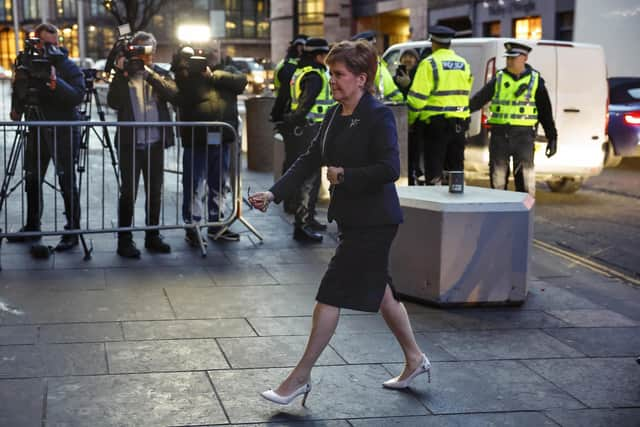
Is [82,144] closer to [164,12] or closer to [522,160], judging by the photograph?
[522,160]

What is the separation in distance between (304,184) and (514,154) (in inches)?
93.6

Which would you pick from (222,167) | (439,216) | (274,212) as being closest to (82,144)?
(222,167)

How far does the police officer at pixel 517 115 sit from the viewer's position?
1048 cm

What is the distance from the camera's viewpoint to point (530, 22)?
103 ft

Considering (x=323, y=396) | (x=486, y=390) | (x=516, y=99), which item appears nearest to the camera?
(x=323, y=396)

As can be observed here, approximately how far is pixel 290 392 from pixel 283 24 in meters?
48.1

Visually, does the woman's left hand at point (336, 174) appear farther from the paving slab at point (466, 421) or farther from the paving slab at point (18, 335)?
the paving slab at point (18, 335)

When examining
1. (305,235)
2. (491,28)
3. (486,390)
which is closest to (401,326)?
(486,390)

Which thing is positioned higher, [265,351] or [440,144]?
[440,144]

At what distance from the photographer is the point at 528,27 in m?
31.5

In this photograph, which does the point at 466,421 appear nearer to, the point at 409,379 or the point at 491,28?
the point at 409,379

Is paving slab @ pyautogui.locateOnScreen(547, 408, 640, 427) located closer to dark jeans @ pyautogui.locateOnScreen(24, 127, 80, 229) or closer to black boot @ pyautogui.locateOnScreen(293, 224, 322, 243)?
black boot @ pyautogui.locateOnScreen(293, 224, 322, 243)

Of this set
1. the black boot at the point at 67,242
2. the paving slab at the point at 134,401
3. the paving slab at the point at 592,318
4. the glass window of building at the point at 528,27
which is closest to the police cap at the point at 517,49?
the paving slab at the point at 592,318

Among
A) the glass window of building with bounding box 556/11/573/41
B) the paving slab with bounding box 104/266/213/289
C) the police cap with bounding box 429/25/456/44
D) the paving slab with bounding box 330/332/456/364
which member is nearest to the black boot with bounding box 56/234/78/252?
the paving slab with bounding box 104/266/213/289
